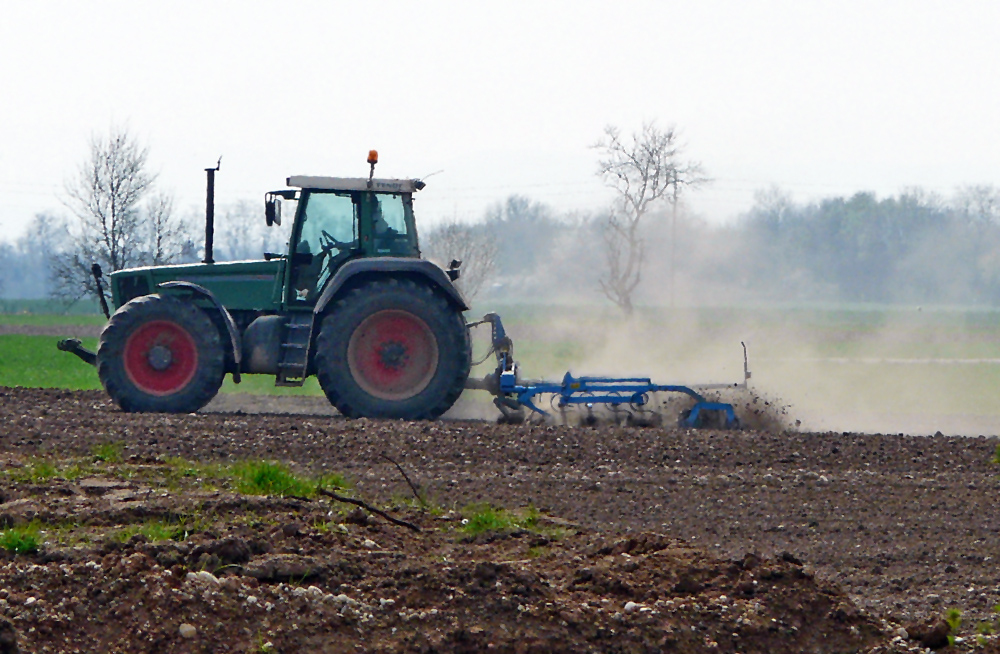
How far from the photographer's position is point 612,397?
1346 cm

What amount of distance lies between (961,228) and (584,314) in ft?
76.9

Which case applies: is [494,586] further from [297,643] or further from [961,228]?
[961,228]

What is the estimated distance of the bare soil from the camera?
522 centimetres

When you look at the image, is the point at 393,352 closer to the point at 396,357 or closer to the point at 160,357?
the point at 396,357

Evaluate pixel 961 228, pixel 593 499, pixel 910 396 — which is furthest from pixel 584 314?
pixel 593 499

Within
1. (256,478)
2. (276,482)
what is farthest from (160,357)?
(276,482)

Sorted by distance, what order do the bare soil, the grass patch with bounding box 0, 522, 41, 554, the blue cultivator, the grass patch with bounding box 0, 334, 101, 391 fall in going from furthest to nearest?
1. the grass patch with bounding box 0, 334, 101, 391
2. the blue cultivator
3. the grass patch with bounding box 0, 522, 41, 554
4. the bare soil

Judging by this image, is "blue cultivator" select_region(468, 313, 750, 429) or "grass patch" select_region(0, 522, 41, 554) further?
"blue cultivator" select_region(468, 313, 750, 429)

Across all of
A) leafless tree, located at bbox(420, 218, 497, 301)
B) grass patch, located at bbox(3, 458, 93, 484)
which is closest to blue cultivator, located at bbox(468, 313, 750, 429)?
grass patch, located at bbox(3, 458, 93, 484)

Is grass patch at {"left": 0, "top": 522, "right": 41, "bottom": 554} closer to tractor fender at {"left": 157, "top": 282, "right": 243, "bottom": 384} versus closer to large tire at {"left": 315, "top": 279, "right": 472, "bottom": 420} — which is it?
large tire at {"left": 315, "top": 279, "right": 472, "bottom": 420}

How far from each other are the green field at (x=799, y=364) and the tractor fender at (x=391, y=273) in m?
2.41

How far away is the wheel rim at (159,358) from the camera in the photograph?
1352cm

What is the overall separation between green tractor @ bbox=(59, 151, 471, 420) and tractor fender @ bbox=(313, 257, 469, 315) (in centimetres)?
1

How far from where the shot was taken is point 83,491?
7.81 meters
